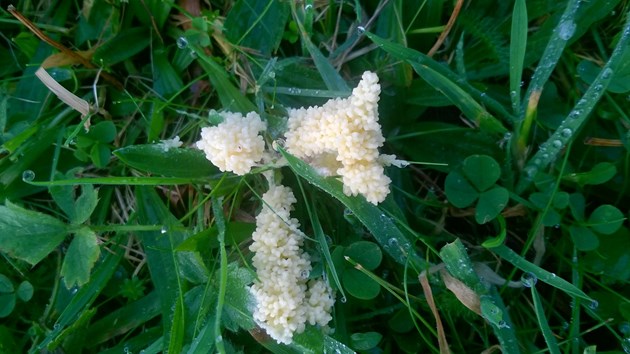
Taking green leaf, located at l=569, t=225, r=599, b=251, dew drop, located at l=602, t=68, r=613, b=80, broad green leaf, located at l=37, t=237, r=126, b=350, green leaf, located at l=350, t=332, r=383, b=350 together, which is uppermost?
dew drop, located at l=602, t=68, r=613, b=80

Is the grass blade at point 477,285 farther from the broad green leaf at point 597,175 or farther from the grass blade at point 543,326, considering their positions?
the broad green leaf at point 597,175

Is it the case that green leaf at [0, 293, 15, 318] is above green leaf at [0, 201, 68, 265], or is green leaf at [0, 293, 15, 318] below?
below

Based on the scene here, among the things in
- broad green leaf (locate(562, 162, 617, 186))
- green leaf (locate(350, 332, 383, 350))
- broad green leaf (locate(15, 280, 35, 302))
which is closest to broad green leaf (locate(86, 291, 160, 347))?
broad green leaf (locate(15, 280, 35, 302))

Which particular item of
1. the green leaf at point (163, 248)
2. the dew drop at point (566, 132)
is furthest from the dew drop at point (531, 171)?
the green leaf at point (163, 248)

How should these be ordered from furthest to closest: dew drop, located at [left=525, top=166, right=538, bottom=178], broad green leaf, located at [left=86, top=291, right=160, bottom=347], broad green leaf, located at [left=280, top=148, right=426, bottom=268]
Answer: broad green leaf, located at [left=86, top=291, right=160, bottom=347], dew drop, located at [left=525, top=166, right=538, bottom=178], broad green leaf, located at [left=280, top=148, right=426, bottom=268]

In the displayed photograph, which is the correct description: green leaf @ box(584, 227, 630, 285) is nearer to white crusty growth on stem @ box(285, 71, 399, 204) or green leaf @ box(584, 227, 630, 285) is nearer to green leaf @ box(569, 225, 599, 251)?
green leaf @ box(569, 225, 599, 251)

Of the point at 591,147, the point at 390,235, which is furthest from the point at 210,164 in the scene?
the point at 591,147

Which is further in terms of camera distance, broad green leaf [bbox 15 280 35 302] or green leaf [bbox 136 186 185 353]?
broad green leaf [bbox 15 280 35 302]
